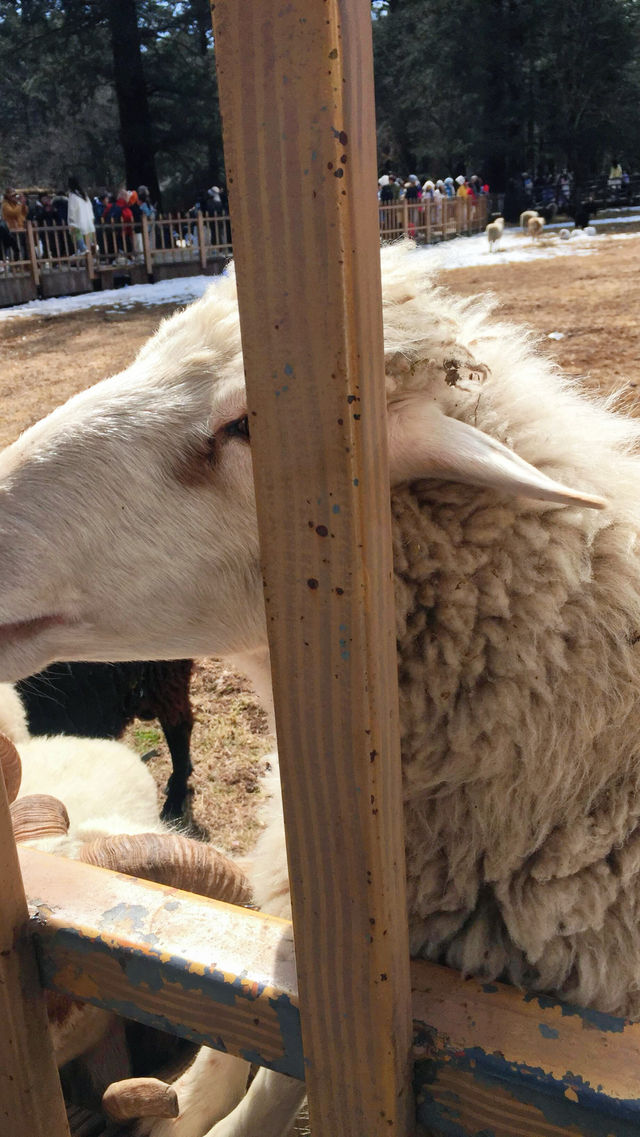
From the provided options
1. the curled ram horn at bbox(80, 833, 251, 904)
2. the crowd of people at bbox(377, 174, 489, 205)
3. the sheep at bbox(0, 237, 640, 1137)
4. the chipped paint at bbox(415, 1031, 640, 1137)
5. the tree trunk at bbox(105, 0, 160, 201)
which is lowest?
the curled ram horn at bbox(80, 833, 251, 904)

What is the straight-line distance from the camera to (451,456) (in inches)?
52.9

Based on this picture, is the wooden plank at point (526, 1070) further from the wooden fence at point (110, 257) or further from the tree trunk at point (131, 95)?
the tree trunk at point (131, 95)

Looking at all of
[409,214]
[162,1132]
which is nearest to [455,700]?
[162,1132]

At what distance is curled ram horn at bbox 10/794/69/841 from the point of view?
2.18 m

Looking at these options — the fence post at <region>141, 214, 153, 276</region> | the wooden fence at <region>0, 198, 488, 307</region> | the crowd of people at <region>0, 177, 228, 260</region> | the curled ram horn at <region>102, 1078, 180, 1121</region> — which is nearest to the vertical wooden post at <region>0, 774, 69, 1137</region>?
the curled ram horn at <region>102, 1078, 180, 1121</region>

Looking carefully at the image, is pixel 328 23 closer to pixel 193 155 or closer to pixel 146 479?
pixel 146 479

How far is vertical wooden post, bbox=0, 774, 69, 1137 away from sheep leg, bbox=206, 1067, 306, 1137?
0.57 metres

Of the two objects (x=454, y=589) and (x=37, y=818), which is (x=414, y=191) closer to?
(x=37, y=818)

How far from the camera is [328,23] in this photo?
73 centimetres

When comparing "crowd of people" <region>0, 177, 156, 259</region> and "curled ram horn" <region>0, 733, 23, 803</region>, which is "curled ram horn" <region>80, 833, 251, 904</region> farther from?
"crowd of people" <region>0, 177, 156, 259</region>

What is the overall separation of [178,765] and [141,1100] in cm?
228

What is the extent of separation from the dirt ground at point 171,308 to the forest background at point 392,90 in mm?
16322

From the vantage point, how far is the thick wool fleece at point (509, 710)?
4.67ft

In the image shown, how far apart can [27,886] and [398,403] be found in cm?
94
